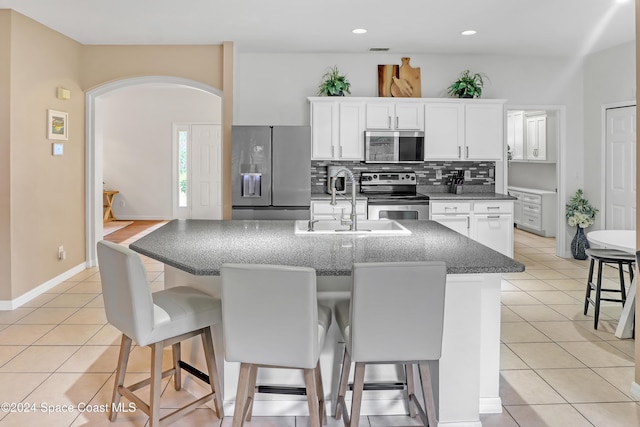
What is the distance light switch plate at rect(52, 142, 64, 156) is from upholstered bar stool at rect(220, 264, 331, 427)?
4.05 meters

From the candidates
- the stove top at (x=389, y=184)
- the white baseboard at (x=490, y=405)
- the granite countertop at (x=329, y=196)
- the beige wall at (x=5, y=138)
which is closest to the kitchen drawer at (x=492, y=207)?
the stove top at (x=389, y=184)

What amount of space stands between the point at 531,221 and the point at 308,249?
7098 mm

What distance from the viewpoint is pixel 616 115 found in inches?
237

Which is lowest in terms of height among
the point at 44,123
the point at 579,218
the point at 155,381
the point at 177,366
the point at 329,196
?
the point at 177,366

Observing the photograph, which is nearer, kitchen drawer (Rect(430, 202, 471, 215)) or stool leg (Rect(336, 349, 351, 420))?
stool leg (Rect(336, 349, 351, 420))

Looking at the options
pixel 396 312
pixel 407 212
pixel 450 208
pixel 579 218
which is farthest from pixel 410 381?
pixel 579 218

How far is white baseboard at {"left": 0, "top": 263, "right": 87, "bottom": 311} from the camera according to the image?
447cm

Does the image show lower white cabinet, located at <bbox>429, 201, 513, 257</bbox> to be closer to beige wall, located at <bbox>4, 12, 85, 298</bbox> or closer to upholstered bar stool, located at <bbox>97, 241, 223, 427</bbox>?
upholstered bar stool, located at <bbox>97, 241, 223, 427</bbox>

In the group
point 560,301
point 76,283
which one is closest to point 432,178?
point 560,301

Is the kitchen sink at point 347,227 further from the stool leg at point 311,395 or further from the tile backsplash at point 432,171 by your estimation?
the tile backsplash at point 432,171

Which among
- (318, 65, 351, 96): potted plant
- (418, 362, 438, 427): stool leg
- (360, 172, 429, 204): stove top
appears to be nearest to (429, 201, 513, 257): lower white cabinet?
(360, 172, 429, 204): stove top

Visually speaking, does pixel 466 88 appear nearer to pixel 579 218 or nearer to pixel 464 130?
pixel 464 130

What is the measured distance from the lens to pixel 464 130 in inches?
236

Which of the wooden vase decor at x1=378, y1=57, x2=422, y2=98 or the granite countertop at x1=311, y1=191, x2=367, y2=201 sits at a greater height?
the wooden vase decor at x1=378, y1=57, x2=422, y2=98
